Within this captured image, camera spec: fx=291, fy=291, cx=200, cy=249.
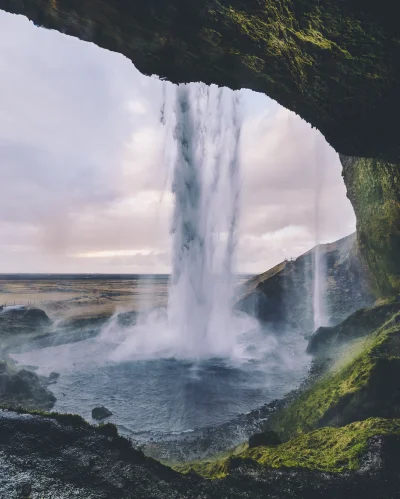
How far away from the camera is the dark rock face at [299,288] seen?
36.1 meters

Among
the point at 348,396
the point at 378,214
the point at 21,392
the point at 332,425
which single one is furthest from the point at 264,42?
the point at 21,392

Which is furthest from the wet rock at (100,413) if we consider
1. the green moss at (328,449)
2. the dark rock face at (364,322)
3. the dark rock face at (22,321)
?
the dark rock face at (22,321)

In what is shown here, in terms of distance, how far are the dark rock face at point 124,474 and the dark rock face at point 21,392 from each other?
31.6 feet

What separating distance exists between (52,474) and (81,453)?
2.13 ft

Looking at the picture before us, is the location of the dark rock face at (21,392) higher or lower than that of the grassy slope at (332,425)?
lower

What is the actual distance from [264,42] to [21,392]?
17703 mm

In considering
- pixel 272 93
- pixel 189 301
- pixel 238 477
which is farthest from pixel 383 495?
pixel 189 301

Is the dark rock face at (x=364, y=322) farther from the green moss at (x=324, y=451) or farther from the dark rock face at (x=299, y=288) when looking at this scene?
the dark rock face at (x=299, y=288)

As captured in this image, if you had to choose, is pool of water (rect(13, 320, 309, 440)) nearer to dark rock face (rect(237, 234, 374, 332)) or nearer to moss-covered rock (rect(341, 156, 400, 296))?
moss-covered rock (rect(341, 156, 400, 296))

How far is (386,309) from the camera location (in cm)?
1425

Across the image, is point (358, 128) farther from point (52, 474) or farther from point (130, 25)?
A: point (52, 474)

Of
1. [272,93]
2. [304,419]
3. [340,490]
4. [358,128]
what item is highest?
[272,93]

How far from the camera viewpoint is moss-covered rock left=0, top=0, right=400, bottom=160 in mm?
5992

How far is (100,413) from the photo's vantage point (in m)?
13.5
